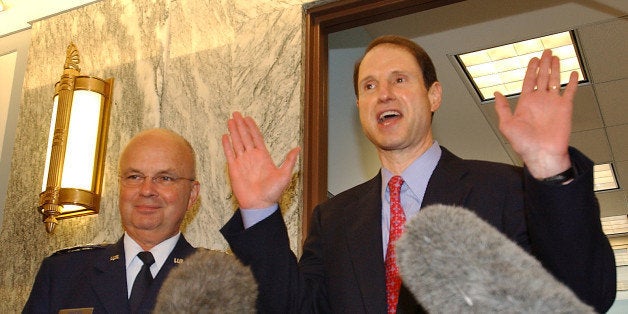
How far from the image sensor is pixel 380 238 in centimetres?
173

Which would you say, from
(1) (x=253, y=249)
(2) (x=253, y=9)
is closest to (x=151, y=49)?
(2) (x=253, y=9)

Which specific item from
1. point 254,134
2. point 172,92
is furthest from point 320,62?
point 254,134

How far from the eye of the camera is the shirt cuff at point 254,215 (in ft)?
4.18

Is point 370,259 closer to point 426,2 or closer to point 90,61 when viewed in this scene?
point 426,2

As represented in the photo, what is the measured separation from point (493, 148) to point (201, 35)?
14.8ft

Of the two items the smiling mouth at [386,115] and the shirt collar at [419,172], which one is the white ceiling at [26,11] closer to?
the smiling mouth at [386,115]

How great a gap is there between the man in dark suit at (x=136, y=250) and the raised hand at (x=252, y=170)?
3.09ft

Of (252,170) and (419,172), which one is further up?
(419,172)

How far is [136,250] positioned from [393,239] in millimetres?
1116

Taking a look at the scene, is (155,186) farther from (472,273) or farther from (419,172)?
(472,273)

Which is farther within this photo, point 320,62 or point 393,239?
point 320,62

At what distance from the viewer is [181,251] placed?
2.44 m

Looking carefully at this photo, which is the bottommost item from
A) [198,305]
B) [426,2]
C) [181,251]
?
[198,305]

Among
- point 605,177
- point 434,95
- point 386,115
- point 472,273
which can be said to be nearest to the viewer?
point 472,273
